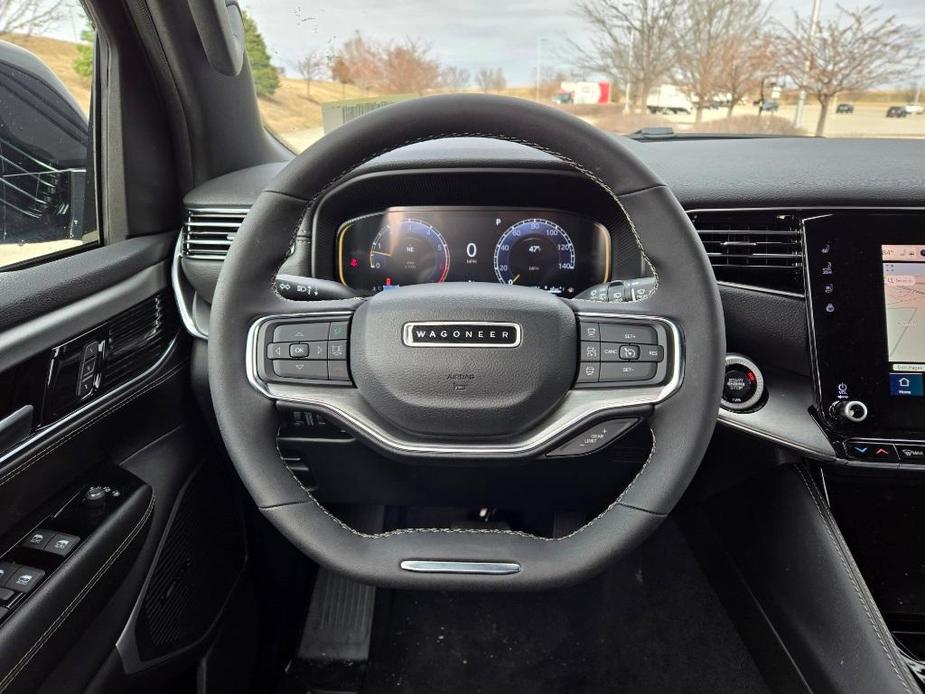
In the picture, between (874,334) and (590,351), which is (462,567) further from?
(874,334)

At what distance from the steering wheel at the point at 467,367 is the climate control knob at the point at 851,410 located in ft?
1.86

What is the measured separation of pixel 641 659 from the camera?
190 cm

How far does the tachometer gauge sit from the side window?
2.02ft

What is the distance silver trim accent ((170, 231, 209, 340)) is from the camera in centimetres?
159

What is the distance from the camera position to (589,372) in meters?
1.10

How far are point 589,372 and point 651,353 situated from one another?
10 cm

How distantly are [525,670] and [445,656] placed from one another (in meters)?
0.21

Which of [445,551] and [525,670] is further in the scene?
[525,670]

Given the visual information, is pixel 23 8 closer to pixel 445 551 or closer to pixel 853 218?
pixel 445 551

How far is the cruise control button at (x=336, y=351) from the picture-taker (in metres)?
1.12

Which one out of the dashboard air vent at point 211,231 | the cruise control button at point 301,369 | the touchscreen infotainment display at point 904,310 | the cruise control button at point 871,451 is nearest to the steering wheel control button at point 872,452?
the cruise control button at point 871,451

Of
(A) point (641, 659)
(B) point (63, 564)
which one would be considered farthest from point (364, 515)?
(B) point (63, 564)

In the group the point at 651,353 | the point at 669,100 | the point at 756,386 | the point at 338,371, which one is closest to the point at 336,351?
the point at 338,371

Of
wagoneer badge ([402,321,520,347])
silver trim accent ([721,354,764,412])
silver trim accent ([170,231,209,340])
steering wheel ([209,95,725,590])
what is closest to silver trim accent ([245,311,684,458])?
steering wheel ([209,95,725,590])
